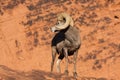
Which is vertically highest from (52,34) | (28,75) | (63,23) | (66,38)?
(28,75)

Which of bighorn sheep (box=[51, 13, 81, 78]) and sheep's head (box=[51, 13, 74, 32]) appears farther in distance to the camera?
A: bighorn sheep (box=[51, 13, 81, 78])

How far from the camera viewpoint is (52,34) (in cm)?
3738

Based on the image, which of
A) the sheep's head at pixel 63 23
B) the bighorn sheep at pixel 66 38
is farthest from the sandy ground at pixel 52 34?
the sheep's head at pixel 63 23

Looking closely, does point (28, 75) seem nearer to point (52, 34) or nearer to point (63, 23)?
point (63, 23)

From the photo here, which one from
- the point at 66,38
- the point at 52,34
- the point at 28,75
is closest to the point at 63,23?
the point at 66,38

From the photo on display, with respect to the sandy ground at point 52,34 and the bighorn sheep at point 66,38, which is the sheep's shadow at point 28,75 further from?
the sandy ground at point 52,34

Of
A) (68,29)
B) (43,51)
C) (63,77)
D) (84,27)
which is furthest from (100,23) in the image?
(63,77)

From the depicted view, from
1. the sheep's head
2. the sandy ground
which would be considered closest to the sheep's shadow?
the sheep's head

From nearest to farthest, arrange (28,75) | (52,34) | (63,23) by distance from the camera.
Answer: (28,75) → (63,23) → (52,34)

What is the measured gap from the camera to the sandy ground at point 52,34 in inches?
1353

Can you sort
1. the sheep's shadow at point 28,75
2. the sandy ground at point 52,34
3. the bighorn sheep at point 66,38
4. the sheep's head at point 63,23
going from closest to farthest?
the sheep's shadow at point 28,75 → the sheep's head at point 63,23 → the bighorn sheep at point 66,38 → the sandy ground at point 52,34

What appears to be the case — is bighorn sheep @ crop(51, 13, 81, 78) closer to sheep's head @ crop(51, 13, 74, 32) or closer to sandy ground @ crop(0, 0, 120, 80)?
sheep's head @ crop(51, 13, 74, 32)

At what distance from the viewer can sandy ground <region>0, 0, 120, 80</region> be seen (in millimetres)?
34375

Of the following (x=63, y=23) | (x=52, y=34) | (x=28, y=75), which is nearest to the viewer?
(x=28, y=75)
